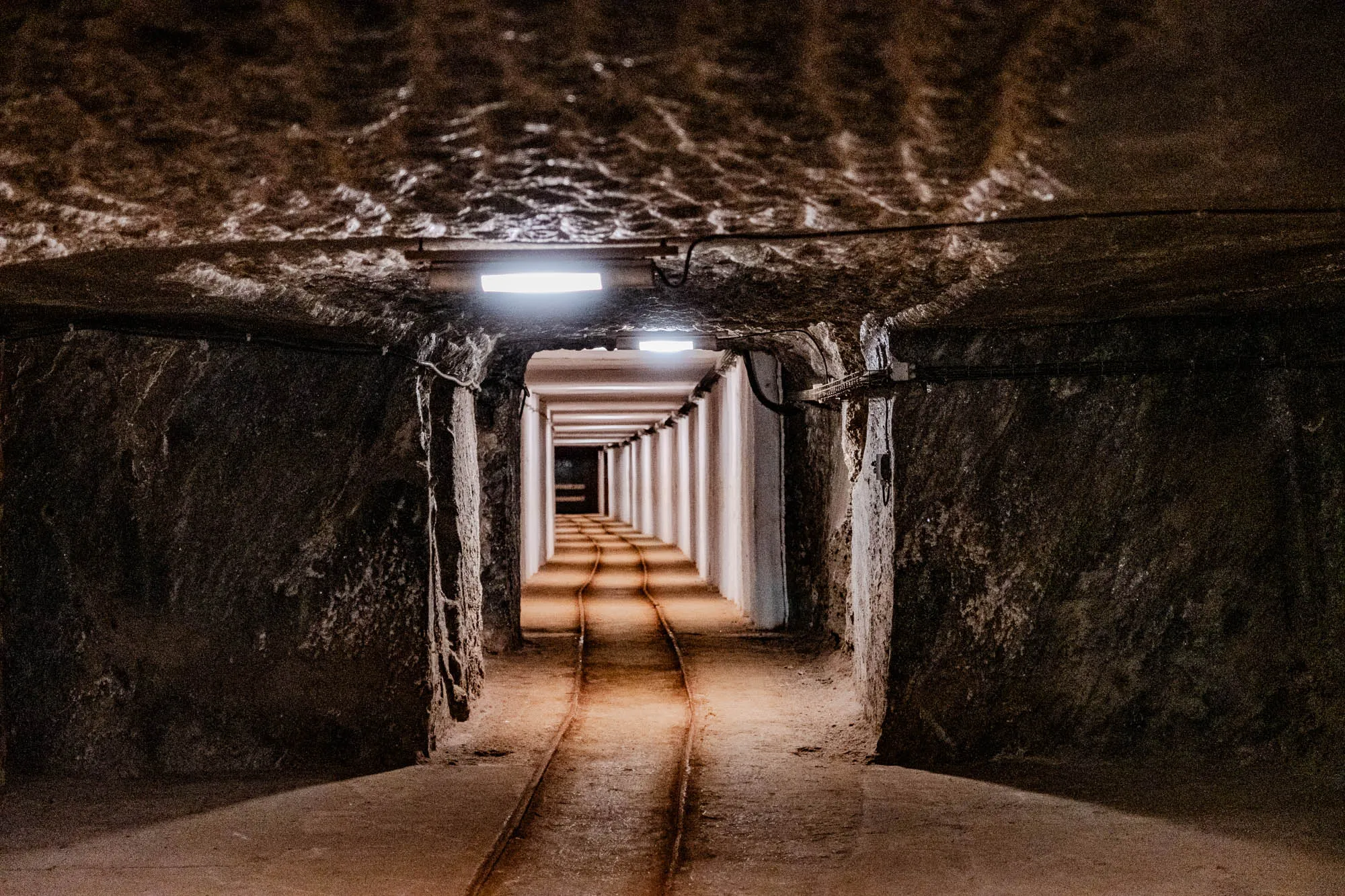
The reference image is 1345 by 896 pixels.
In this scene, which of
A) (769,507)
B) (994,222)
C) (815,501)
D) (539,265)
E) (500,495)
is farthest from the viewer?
(769,507)

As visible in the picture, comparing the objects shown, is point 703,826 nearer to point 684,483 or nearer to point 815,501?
point 815,501

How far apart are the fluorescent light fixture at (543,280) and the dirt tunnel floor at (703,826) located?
238 centimetres

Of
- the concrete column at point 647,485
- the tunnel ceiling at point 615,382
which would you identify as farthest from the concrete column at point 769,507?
the concrete column at point 647,485

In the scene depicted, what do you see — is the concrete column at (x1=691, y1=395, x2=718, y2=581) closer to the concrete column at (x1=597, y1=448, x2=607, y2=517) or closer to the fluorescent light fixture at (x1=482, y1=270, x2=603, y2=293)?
the fluorescent light fixture at (x1=482, y1=270, x2=603, y2=293)

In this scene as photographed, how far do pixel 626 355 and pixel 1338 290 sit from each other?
9.49 m

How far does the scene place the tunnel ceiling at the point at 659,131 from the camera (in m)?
2.60

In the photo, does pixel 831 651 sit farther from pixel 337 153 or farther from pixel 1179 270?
pixel 337 153

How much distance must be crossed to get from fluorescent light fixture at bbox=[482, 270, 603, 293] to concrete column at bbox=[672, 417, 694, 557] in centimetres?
1516

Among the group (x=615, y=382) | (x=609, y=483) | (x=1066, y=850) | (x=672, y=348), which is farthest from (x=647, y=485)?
(x=1066, y=850)

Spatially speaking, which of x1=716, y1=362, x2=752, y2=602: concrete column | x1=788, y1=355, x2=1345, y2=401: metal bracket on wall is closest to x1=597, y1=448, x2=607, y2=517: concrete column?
x1=716, y1=362, x2=752, y2=602: concrete column

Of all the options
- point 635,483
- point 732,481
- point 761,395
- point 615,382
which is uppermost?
point 615,382

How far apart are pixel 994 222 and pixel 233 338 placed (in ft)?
13.3

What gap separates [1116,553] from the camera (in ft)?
21.6

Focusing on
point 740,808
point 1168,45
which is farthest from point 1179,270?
point 740,808
